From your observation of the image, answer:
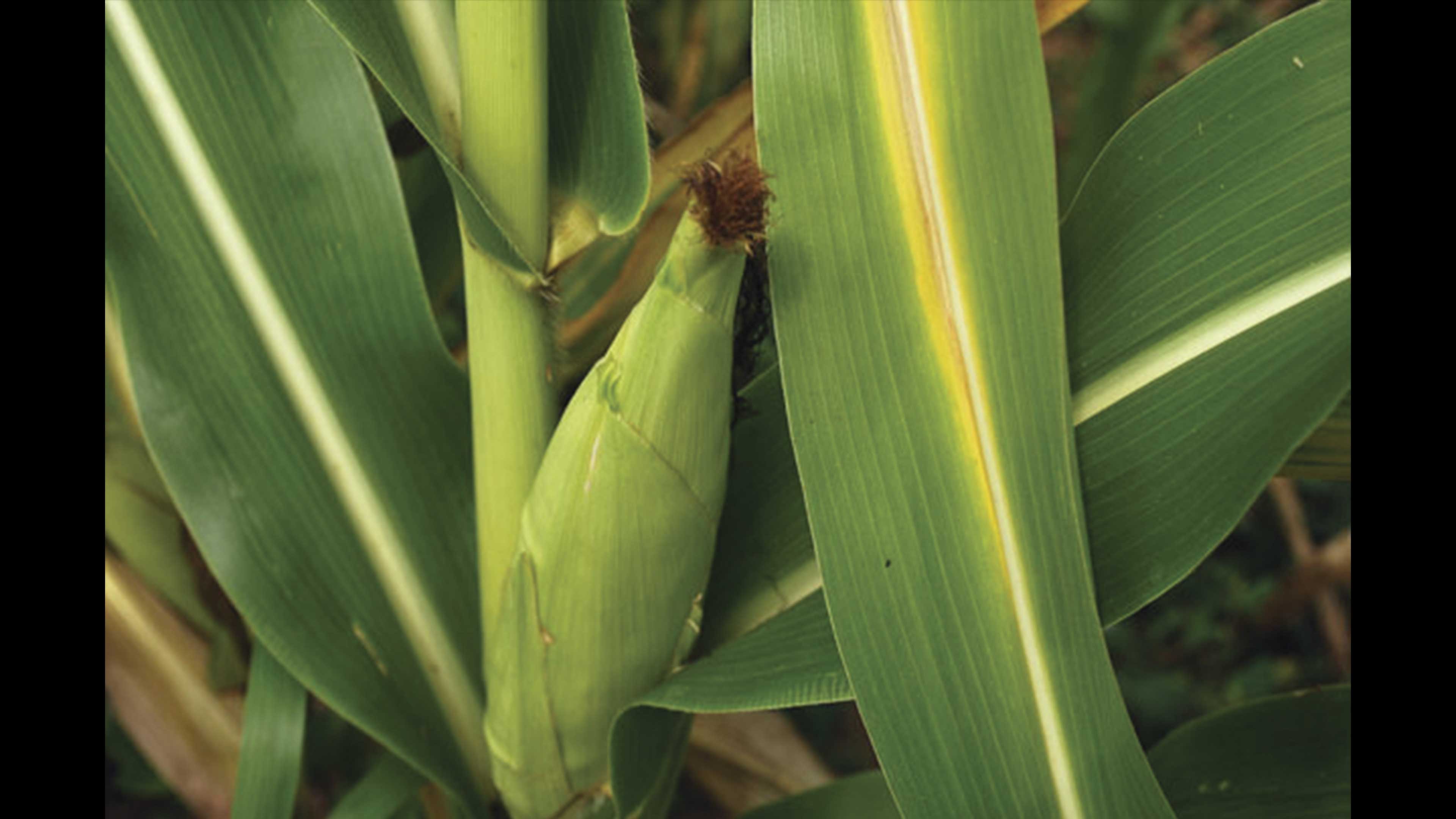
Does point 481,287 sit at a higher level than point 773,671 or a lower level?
higher

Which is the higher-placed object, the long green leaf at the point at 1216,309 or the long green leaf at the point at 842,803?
the long green leaf at the point at 1216,309

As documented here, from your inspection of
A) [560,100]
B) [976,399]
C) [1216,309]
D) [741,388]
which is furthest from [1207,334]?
[560,100]

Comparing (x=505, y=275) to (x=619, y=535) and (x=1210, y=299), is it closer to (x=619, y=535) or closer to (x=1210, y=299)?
(x=619, y=535)

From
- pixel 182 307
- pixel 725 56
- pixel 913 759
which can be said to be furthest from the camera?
pixel 725 56

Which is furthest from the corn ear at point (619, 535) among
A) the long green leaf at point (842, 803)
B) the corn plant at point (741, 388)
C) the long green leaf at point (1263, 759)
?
the long green leaf at point (1263, 759)

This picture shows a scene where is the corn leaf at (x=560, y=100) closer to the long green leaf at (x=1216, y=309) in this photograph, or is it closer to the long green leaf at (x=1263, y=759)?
the long green leaf at (x=1216, y=309)
